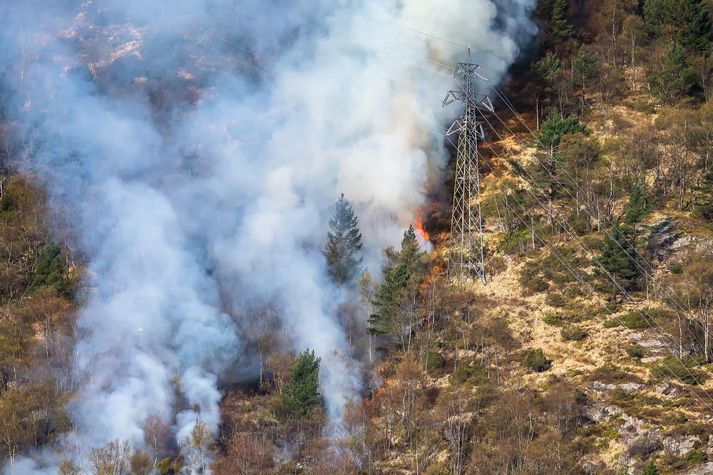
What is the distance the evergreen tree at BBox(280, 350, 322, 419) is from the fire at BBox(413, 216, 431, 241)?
17480 mm

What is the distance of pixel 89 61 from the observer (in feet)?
271

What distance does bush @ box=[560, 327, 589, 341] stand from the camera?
4850cm

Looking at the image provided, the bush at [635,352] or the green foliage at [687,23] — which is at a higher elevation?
the green foliage at [687,23]

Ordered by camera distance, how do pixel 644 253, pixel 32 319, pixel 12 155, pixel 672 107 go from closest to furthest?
pixel 644 253 < pixel 32 319 < pixel 672 107 < pixel 12 155

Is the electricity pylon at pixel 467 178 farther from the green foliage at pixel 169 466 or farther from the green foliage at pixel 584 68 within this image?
the green foliage at pixel 169 466

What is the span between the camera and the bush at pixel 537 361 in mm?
46688

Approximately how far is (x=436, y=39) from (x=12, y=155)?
38355 millimetres

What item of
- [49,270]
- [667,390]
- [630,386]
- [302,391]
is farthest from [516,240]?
[49,270]

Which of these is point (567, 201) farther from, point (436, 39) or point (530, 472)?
point (530, 472)

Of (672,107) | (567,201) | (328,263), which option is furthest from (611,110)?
(328,263)

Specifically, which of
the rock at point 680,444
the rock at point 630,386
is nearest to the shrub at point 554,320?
the rock at point 630,386

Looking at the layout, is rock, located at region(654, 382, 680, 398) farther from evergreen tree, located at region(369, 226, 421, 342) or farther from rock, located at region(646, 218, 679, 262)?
evergreen tree, located at region(369, 226, 421, 342)

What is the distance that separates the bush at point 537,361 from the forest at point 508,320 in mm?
187

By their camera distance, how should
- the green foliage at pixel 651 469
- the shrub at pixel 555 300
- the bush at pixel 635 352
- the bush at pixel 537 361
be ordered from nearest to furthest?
the green foliage at pixel 651 469, the bush at pixel 635 352, the bush at pixel 537 361, the shrub at pixel 555 300
